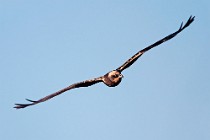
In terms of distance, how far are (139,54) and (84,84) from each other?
365 centimetres

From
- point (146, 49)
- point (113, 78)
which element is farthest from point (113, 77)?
point (146, 49)

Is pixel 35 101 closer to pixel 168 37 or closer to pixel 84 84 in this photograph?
pixel 84 84

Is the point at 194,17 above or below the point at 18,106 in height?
above

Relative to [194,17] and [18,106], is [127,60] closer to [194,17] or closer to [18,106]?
[194,17]

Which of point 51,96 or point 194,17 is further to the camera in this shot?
point 51,96

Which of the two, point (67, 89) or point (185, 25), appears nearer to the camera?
point (185, 25)

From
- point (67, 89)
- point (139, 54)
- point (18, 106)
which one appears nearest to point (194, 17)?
point (139, 54)

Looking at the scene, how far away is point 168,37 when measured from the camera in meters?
33.0

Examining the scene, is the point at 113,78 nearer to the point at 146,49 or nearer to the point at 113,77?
the point at 113,77

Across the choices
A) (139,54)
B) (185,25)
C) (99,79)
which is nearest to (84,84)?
(99,79)

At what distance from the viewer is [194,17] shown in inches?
1273

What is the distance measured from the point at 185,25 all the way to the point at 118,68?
4.39 m

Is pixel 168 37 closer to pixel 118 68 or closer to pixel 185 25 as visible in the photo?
pixel 185 25

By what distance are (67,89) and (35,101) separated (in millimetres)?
1965
